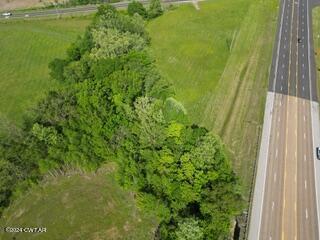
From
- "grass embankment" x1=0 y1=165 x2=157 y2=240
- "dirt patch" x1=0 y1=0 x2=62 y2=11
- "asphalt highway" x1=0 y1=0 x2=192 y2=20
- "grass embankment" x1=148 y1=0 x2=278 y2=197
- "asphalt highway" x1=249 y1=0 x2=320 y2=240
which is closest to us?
"asphalt highway" x1=249 y1=0 x2=320 y2=240

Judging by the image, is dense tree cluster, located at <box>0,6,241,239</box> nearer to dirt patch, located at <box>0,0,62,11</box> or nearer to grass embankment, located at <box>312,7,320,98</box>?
grass embankment, located at <box>312,7,320,98</box>

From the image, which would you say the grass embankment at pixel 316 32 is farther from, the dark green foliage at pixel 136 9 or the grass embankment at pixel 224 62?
the dark green foliage at pixel 136 9

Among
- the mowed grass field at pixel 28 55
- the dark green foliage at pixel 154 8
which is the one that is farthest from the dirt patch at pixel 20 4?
the dark green foliage at pixel 154 8

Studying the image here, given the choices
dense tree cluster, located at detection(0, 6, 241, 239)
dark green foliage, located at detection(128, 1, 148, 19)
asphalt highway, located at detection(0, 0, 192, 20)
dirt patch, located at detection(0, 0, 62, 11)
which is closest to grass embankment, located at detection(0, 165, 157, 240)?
dense tree cluster, located at detection(0, 6, 241, 239)

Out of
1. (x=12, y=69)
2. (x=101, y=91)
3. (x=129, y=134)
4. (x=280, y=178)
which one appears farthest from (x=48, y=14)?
(x=280, y=178)

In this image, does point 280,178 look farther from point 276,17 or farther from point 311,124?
point 276,17

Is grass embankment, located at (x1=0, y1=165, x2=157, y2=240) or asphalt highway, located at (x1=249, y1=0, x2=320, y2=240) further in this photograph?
grass embankment, located at (x1=0, y1=165, x2=157, y2=240)
